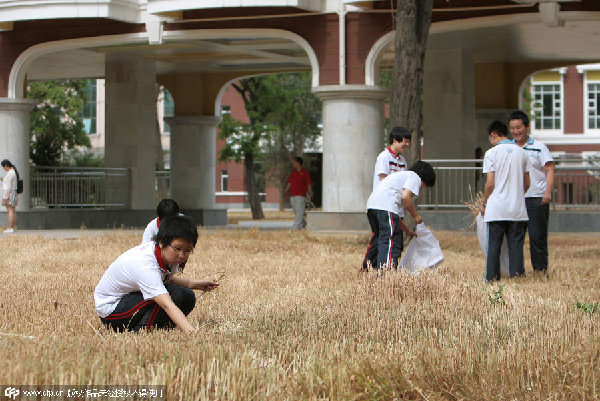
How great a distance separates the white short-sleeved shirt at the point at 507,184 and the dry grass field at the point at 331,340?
728 mm

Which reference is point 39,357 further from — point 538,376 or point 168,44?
point 168,44

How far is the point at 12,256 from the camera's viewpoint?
1464 cm

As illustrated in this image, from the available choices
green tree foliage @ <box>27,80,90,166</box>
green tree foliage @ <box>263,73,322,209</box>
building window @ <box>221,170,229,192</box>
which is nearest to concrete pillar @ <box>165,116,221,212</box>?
green tree foliage @ <box>27,80,90,166</box>

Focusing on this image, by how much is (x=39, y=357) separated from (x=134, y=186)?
22455 millimetres

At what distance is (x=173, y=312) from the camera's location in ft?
21.3

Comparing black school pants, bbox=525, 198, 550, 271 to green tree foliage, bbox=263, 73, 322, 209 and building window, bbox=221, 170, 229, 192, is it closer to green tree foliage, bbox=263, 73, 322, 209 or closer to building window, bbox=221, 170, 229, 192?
green tree foliage, bbox=263, 73, 322, 209

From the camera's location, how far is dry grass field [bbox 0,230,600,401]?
4.89 metres

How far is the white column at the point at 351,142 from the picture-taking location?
2231 cm

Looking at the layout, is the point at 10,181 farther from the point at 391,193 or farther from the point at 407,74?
the point at 391,193

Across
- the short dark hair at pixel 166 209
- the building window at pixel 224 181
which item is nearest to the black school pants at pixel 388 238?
the short dark hair at pixel 166 209

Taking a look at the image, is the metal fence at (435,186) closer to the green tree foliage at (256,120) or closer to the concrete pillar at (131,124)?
the concrete pillar at (131,124)

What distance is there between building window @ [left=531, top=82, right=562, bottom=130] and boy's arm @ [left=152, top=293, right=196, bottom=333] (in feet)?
176

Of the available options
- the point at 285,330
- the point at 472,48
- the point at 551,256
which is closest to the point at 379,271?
the point at 285,330

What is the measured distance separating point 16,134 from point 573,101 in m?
40.3
